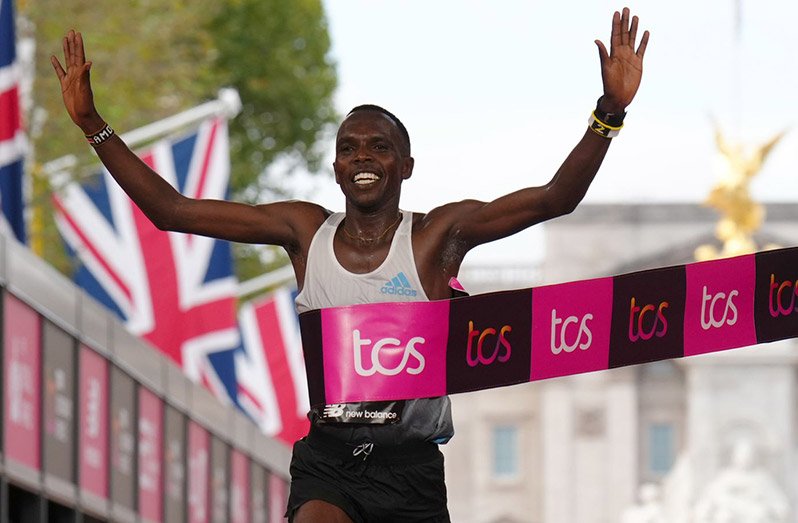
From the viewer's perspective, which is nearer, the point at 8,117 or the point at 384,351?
the point at 384,351

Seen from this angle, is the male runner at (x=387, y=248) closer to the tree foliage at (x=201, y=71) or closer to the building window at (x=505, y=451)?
the tree foliage at (x=201, y=71)

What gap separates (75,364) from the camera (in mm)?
20312

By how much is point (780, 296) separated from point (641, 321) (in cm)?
53

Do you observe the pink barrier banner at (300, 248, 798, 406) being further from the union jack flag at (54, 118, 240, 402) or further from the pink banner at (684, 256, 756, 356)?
the union jack flag at (54, 118, 240, 402)

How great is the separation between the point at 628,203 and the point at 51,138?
194ft

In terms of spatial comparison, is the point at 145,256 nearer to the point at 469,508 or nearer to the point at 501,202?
the point at 501,202

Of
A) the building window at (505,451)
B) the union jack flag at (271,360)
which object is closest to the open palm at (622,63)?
the union jack flag at (271,360)

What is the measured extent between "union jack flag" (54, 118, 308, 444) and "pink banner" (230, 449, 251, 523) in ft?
7.41

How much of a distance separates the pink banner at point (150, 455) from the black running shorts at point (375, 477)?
17.5 m

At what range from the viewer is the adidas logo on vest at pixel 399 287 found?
5.79 metres

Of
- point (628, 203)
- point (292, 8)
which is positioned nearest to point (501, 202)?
point (292, 8)

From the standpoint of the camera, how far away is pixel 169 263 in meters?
23.2

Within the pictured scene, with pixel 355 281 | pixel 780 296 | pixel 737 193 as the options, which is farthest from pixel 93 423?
pixel 737 193

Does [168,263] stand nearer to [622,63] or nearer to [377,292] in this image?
[377,292]
